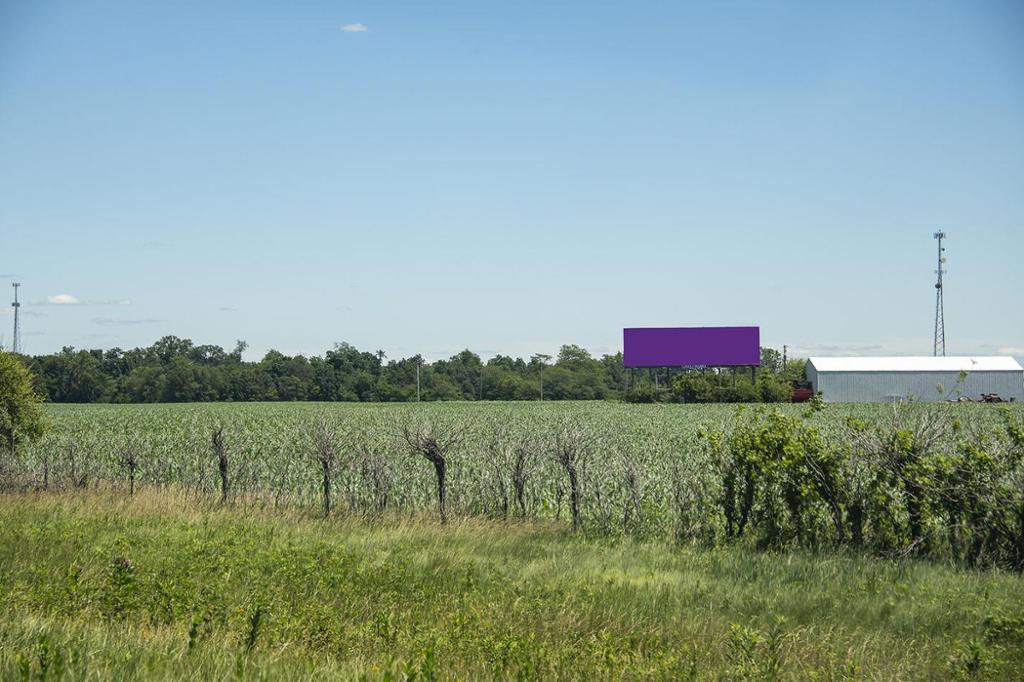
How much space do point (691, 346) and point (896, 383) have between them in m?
19.7

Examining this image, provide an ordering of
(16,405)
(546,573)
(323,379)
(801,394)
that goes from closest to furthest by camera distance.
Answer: (546,573), (16,405), (801,394), (323,379)

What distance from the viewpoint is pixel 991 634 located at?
375 inches

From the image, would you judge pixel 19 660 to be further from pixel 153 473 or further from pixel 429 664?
pixel 153 473

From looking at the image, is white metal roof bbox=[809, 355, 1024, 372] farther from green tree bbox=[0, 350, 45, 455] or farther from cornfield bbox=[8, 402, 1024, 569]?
green tree bbox=[0, 350, 45, 455]

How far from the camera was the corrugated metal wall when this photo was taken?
8200 cm

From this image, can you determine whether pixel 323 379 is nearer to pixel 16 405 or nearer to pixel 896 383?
pixel 896 383

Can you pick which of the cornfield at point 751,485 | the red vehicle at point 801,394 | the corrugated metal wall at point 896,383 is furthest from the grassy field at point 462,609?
the corrugated metal wall at point 896,383

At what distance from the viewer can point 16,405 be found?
22.9 meters

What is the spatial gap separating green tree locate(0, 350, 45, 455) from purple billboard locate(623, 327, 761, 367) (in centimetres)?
6864

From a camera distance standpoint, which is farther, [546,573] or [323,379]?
[323,379]

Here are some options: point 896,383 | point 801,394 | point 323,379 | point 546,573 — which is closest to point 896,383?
point 896,383

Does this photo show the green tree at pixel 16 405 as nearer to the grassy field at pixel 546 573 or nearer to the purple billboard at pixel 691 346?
the grassy field at pixel 546 573

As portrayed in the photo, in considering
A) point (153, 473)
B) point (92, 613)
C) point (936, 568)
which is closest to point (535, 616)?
point (92, 613)

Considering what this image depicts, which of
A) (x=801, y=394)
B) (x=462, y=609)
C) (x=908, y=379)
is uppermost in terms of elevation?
(x=908, y=379)
